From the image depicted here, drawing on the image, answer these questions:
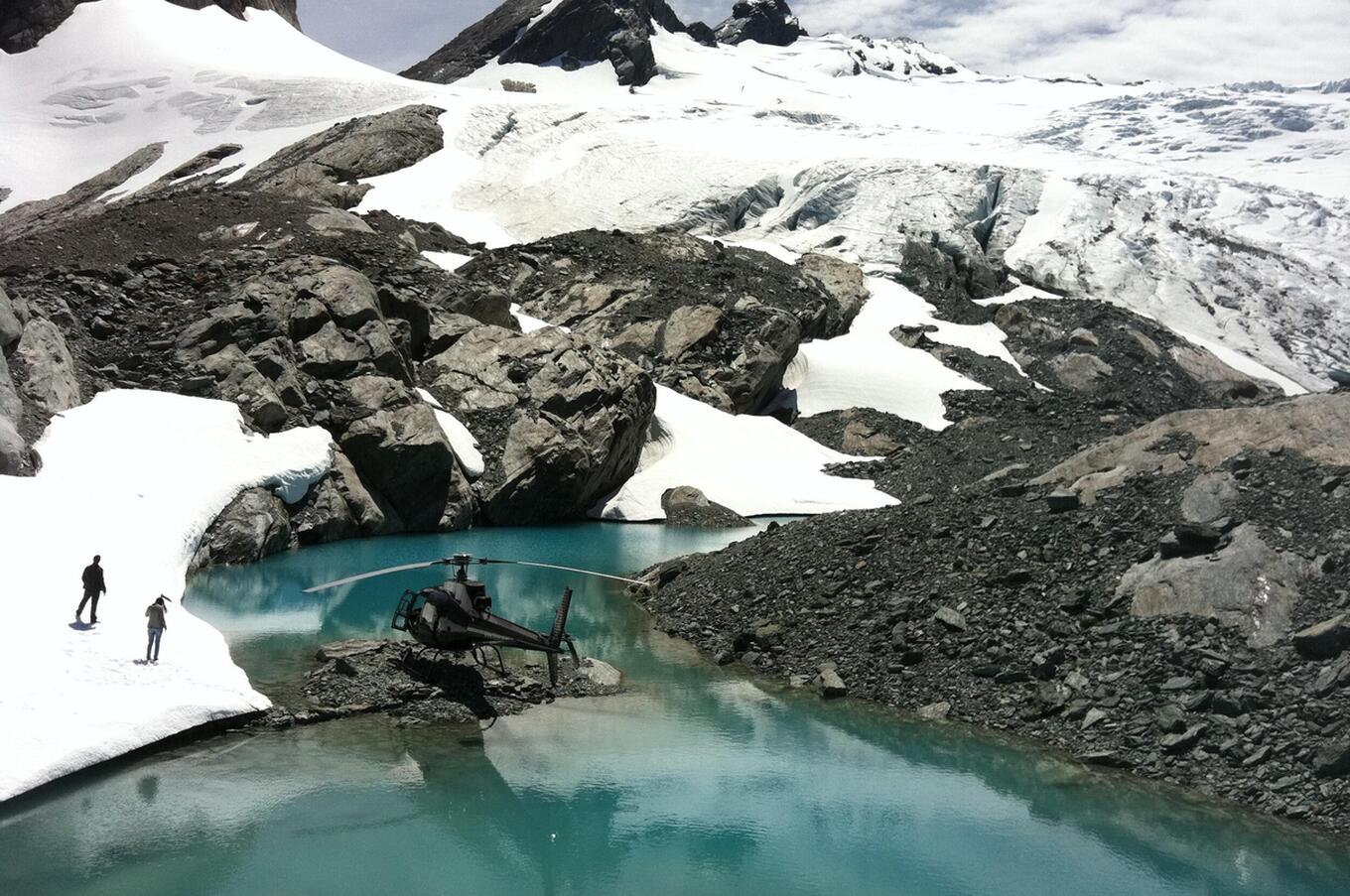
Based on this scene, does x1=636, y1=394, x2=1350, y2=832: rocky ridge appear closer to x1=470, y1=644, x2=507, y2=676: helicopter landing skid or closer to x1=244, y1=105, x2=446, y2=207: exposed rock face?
x1=470, y1=644, x2=507, y2=676: helicopter landing skid

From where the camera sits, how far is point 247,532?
2531cm

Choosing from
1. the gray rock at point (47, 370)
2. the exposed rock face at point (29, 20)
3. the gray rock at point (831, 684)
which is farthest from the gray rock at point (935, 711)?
the exposed rock face at point (29, 20)

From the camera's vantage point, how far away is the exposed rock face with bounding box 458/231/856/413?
148 ft

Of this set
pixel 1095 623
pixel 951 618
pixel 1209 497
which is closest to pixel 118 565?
pixel 951 618

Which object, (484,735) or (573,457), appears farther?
(573,457)

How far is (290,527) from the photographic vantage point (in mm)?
27328

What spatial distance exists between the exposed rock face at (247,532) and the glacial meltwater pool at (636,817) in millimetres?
7899

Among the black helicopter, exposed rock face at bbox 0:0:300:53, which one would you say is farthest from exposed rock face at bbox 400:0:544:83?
the black helicopter

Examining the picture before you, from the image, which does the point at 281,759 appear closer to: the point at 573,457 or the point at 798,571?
the point at 798,571

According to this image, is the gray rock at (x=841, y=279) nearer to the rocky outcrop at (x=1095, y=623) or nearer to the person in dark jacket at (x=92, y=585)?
the rocky outcrop at (x=1095, y=623)

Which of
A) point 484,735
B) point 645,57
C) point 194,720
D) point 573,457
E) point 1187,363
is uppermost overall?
point 645,57

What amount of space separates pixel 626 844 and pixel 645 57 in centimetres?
9764

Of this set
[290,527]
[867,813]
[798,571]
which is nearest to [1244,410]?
[798,571]

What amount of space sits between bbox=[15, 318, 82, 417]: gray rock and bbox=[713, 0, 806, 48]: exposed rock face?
437 ft
